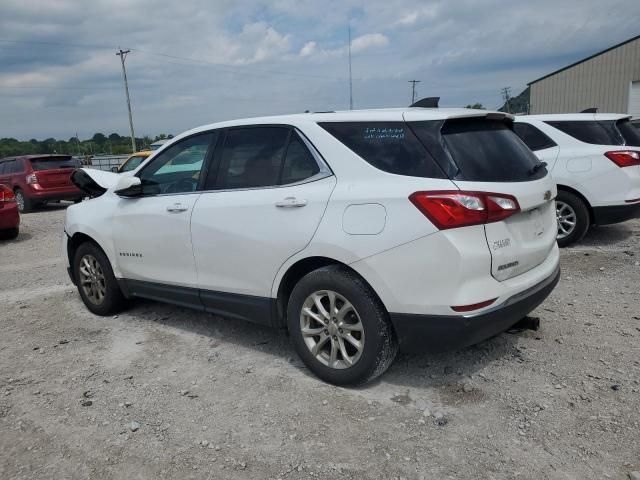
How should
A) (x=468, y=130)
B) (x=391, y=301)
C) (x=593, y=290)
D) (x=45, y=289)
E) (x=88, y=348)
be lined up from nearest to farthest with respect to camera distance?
(x=391, y=301)
(x=468, y=130)
(x=88, y=348)
(x=593, y=290)
(x=45, y=289)

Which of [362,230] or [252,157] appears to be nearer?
[362,230]

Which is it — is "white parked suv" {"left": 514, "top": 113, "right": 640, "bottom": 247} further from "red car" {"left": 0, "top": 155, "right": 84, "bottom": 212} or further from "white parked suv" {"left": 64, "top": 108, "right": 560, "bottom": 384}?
"red car" {"left": 0, "top": 155, "right": 84, "bottom": 212}

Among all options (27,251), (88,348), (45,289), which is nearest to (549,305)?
(88,348)

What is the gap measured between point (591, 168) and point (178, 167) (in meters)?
5.15

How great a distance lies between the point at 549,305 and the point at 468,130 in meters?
2.28

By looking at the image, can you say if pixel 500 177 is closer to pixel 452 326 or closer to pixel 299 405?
pixel 452 326

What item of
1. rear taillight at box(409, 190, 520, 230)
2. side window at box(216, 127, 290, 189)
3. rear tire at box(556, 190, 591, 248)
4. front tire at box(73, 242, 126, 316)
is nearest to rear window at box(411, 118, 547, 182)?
rear taillight at box(409, 190, 520, 230)

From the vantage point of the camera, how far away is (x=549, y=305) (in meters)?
4.76

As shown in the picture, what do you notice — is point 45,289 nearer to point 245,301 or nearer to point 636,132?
point 245,301

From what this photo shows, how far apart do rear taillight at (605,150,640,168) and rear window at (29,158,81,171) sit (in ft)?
44.3

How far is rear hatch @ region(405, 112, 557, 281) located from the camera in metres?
2.96

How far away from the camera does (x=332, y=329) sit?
10.8 ft

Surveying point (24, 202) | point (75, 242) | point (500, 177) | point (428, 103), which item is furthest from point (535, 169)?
point (24, 202)

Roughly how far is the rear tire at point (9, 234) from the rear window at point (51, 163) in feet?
15.7
